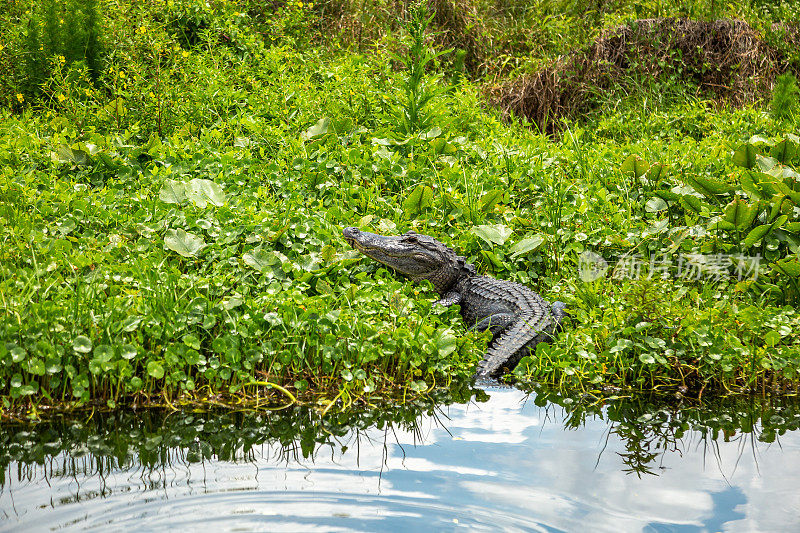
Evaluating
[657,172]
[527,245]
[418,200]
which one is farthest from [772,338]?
[418,200]

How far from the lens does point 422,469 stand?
125 inches

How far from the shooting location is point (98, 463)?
3146 mm

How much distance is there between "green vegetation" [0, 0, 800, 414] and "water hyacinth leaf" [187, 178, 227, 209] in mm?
14

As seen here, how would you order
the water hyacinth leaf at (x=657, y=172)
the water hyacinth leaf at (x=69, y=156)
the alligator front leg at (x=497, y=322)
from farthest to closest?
1. the water hyacinth leaf at (x=657, y=172)
2. the water hyacinth leaf at (x=69, y=156)
3. the alligator front leg at (x=497, y=322)

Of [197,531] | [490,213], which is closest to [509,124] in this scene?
[490,213]

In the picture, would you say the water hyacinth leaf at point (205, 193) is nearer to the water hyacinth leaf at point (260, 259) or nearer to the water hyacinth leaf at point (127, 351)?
the water hyacinth leaf at point (260, 259)

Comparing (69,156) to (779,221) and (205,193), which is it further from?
(779,221)

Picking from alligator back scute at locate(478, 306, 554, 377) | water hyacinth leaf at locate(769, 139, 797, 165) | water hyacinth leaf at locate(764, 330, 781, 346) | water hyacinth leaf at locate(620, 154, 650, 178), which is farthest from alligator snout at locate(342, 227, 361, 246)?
water hyacinth leaf at locate(769, 139, 797, 165)

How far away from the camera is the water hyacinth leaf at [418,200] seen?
5.28m

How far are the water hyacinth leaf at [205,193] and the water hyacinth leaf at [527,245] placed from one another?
1993mm

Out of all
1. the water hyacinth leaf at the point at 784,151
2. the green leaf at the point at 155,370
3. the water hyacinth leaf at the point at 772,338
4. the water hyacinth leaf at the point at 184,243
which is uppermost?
the water hyacinth leaf at the point at 784,151

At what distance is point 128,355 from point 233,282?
82 centimetres

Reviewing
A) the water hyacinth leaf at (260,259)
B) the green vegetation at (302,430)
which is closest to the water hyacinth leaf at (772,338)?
the green vegetation at (302,430)

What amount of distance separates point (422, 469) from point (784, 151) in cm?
369
